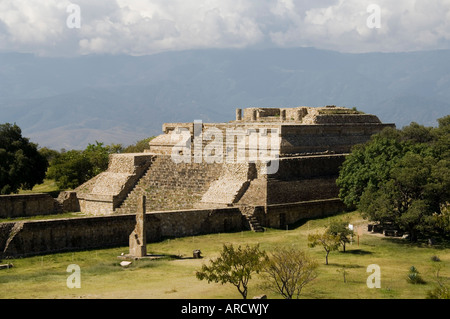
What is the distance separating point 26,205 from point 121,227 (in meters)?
11.9

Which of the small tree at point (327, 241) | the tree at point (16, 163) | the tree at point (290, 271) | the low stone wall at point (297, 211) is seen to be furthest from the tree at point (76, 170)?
the tree at point (290, 271)

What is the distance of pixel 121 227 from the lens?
112 ft

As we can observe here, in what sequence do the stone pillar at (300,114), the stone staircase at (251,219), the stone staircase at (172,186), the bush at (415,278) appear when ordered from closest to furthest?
the bush at (415,278), the stone staircase at (251,219), the stone staircase at (172,186), the stone pillar at (300,114)

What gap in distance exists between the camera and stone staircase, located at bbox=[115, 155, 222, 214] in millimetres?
41188

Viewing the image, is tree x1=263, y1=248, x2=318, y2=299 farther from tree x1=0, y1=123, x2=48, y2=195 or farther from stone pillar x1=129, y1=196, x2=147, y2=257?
tree x1=0, y1=123, x2=48, y2=195

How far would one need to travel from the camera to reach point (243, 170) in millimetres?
40188

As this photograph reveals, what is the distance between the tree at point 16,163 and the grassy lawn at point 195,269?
61.1ft

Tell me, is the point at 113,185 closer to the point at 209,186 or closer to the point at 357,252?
the point at 209,186

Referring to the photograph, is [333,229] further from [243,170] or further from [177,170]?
[177,170]

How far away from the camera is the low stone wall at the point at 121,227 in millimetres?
31578

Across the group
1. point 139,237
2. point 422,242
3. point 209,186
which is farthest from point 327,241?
point 209,186

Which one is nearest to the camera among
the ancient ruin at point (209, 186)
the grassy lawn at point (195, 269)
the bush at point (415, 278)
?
the grassy lawn at point (195, 269)

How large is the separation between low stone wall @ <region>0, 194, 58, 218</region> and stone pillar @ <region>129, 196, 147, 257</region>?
13.9 meters

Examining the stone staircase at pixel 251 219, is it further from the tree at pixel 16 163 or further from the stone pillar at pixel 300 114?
the tree at pixel 16 163
